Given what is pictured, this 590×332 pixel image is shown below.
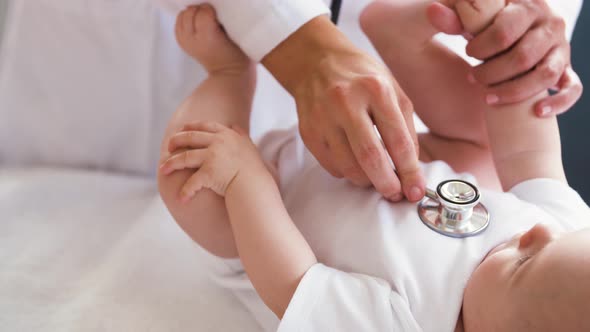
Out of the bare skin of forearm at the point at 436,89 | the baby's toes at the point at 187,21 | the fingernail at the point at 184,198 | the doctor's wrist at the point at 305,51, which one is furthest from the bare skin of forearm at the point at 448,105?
the fingernail at the point at 184,198

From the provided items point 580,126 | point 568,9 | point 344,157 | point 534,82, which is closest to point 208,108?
point 344,157

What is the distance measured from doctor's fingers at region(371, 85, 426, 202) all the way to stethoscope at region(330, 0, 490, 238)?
22 mm

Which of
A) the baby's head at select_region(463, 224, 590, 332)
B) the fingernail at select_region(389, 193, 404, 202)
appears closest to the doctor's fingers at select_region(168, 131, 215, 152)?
the fingernail at select_region(389, 193, 404, 202)

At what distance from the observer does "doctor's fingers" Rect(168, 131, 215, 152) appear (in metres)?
0.65

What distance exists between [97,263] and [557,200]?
23.6 inches

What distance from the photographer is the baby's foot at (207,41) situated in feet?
2.53

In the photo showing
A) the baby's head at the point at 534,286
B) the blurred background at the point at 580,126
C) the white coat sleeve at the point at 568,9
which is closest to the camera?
the baby's head at the point at 534,286

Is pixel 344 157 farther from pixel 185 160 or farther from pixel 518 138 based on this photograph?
pixel 518 138

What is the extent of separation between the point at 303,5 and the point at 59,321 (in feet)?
1.62

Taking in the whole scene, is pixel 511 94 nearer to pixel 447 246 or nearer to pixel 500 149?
pixel 500 149

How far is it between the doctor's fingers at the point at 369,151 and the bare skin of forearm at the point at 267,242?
11cm

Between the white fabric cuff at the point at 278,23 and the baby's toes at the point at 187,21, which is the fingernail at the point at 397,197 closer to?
the white fabric cuff at the point at 278,23

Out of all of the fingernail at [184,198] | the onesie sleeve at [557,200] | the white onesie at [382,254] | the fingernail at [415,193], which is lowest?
the onesie sleeve at [557,200]

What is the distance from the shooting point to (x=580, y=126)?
1221 mm
